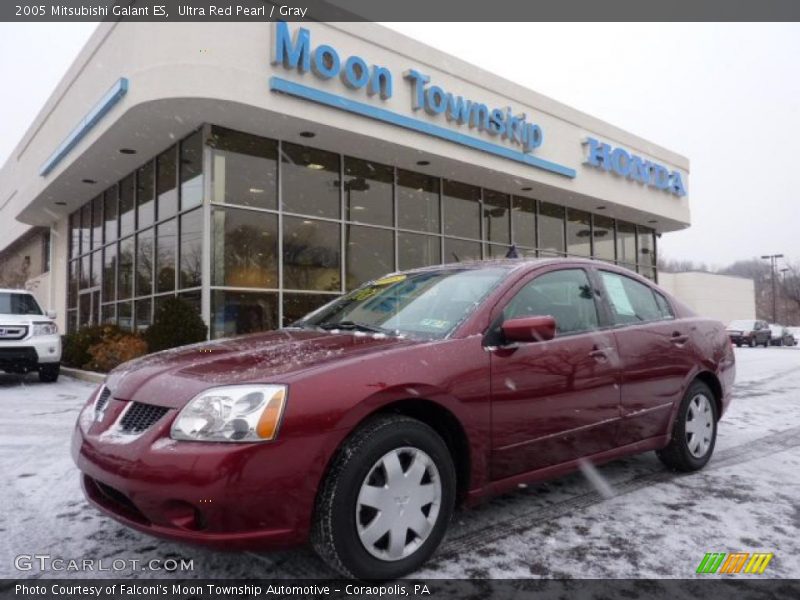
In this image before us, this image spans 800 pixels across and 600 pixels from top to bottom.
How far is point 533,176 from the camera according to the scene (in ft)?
50.0

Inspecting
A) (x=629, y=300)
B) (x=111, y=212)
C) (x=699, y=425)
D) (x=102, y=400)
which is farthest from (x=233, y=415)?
(x=111, y=212)

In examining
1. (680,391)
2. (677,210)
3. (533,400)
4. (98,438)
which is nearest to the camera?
(98,438)

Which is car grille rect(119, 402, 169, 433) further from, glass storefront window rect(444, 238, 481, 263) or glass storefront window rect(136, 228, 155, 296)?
glass storefront window rect(444, 238, 481, 263)

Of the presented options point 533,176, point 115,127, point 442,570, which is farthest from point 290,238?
point 442,570

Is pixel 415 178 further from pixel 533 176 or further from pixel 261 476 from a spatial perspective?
pixel 261 476

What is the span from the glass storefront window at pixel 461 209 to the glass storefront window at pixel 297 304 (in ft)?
14.5

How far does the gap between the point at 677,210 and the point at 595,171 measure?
545 cm

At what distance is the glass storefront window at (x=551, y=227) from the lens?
707 inches

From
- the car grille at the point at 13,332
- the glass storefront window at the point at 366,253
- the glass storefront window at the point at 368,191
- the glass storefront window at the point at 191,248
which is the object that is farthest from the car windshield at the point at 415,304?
the glass storefront window at the point at 368,191

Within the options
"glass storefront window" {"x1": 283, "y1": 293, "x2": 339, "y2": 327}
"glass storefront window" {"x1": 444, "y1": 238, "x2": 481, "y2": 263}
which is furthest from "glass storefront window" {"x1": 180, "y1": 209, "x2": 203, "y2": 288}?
"glass storefront window" {"x1": 444, "y1": 238, "x2": 481, "y2": 263}

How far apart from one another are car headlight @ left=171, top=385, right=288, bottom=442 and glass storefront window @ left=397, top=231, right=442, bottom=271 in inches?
455

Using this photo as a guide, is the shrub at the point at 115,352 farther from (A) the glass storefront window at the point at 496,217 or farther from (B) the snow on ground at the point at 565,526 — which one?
(A) the glass storefront window at the point at 496,217

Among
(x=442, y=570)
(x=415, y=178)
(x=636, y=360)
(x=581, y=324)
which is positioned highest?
(x=415, y=178)

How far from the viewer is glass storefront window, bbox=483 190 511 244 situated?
16297 mm
